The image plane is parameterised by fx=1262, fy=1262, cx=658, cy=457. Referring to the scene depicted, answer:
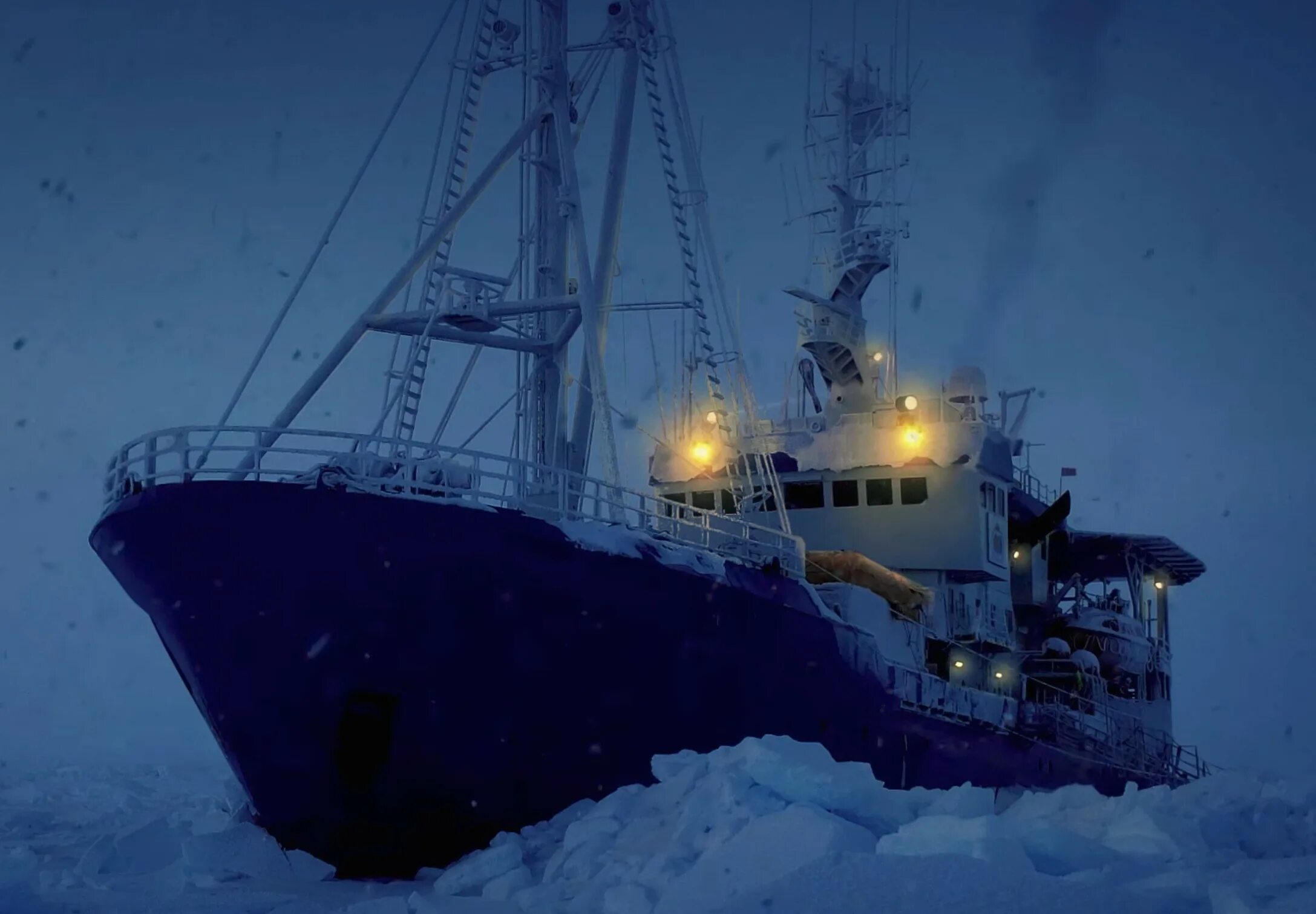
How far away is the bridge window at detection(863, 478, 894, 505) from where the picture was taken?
22.9 meters

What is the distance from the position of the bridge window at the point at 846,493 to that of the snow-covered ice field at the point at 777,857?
32.0 ft

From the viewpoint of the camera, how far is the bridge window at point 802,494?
76.4ft

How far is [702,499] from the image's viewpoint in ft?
77.1

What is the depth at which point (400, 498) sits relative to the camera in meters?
12.1

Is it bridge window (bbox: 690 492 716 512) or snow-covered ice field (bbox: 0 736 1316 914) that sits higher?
bridge window (bbox: 690 492 716 512)

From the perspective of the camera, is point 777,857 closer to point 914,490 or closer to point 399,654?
point 399,654

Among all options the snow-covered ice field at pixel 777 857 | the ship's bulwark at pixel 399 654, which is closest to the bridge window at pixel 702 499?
the ship's bulwark at pixel 399 654

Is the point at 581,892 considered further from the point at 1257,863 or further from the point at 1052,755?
the point at 1052,755

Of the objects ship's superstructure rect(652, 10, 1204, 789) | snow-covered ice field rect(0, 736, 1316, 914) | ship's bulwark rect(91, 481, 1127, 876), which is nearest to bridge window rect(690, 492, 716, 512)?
ship's superstructure rect(652, 10, 1204, 789)

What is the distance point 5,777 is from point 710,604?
893 inches

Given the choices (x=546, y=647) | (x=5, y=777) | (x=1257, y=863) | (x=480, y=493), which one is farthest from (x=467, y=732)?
(x=5, y=777)

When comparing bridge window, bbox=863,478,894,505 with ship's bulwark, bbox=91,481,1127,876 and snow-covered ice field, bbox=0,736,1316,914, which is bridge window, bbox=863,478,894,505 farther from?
ship's bulwark, bbox=91,481,1127,876

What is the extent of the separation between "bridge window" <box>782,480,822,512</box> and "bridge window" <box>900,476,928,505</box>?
149 centimetres

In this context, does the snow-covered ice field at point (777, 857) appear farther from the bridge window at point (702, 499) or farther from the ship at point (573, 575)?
the bridge window at point (702, 499)
